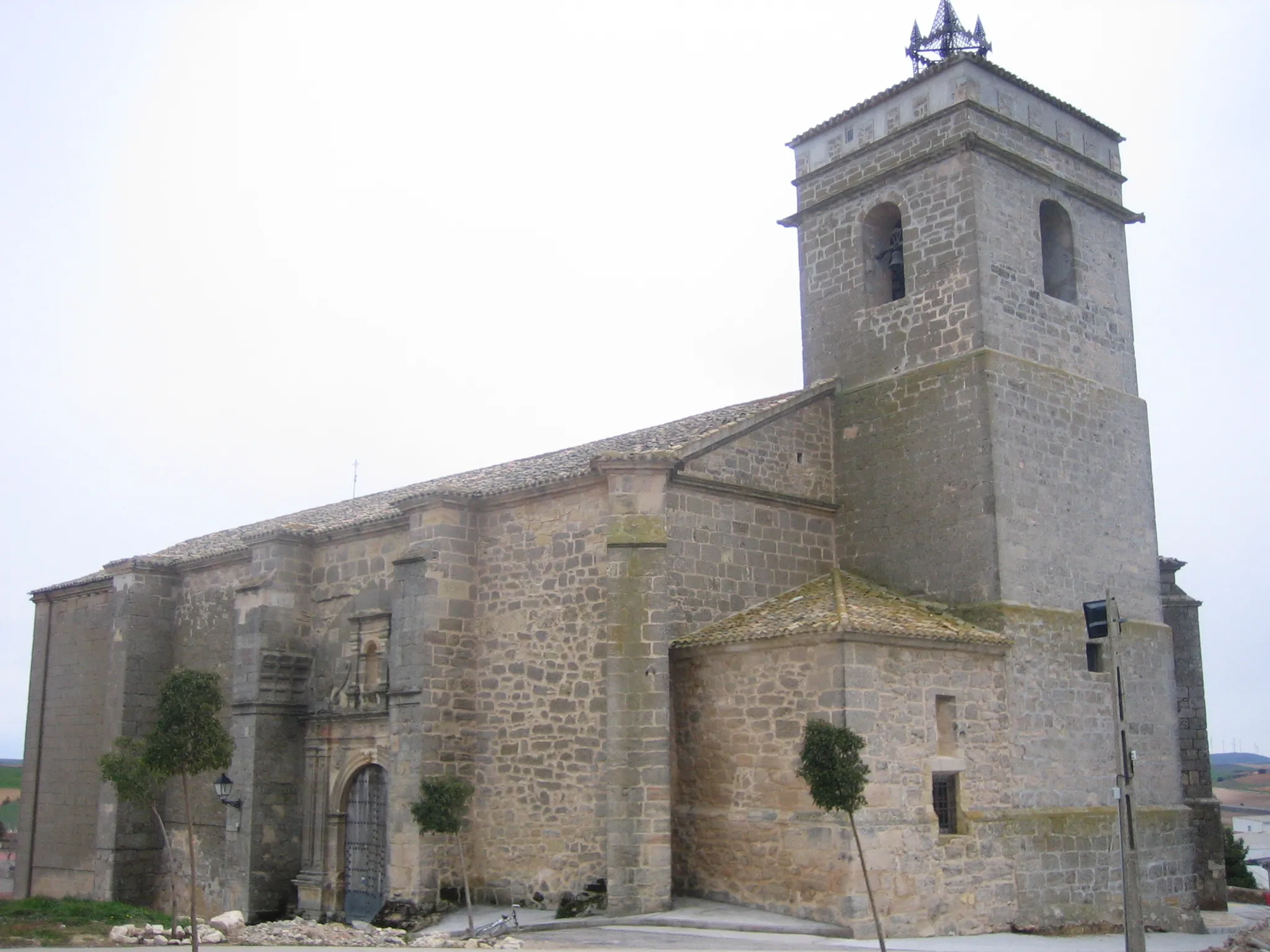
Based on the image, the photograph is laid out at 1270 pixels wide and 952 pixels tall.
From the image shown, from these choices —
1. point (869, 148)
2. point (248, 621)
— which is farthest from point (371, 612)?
point (869, 148)

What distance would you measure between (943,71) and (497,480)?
29.2ft

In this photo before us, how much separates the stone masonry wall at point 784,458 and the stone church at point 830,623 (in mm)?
52

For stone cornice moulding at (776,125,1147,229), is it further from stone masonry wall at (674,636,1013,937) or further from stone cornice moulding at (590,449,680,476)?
stone masonry wall at (674,636,1013,937)

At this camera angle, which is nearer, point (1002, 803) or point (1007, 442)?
point (1002, 803)

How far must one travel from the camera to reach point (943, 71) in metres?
17.8

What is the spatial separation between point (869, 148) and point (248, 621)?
40.5 ft

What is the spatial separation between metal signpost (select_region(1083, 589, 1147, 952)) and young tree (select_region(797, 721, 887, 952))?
7.59ft

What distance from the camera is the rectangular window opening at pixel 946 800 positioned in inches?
579

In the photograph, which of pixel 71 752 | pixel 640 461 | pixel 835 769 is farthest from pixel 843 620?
pixel 71 752

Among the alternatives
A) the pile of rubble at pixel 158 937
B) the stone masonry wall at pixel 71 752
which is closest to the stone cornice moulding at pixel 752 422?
the pile of rubble at pixel 158 937

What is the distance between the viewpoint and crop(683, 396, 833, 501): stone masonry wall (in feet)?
54.5

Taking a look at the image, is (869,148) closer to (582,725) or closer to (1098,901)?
(582,725)

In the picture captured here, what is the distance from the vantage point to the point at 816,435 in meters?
18.2

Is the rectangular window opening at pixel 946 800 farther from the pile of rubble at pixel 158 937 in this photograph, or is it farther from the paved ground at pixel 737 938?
the pile of rubble at pixel 158 937
